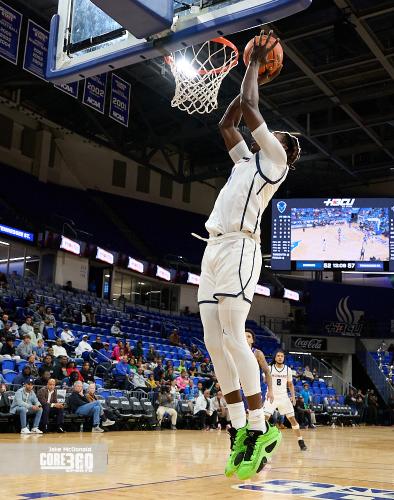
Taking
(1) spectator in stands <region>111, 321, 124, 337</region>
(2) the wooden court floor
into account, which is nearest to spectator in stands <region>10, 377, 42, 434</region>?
(2) the wooden court floor

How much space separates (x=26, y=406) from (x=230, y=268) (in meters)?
8.43

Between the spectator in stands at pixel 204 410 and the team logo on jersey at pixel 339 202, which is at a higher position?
the team logo on jersey at pixel 339 202

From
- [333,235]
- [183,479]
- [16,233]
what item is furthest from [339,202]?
[183,479]

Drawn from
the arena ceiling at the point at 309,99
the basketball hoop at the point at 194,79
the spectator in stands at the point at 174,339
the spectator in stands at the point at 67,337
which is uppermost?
the arena ceiling at the point at 309,99

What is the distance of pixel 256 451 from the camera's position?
3576 millimetres

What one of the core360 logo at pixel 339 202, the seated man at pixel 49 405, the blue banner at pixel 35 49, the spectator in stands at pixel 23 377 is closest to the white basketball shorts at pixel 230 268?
the seated man at pixel 49 405

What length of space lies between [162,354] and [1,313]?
20.3ft

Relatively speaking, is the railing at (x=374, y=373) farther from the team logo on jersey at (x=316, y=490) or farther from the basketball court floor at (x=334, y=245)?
the team logo on jersey at (x=316, y=490)

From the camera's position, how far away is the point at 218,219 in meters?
3.91

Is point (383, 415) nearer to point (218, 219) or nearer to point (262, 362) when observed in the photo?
point (262, 362)

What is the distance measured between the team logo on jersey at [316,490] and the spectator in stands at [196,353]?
653 inches

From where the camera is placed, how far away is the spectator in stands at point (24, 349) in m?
13.4

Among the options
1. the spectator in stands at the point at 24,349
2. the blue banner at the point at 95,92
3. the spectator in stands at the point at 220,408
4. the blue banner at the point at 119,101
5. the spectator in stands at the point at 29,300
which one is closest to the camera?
the spectator in stands at the point at 24,349

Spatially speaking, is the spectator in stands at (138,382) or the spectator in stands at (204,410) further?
the spectator in stands at (204,410)
